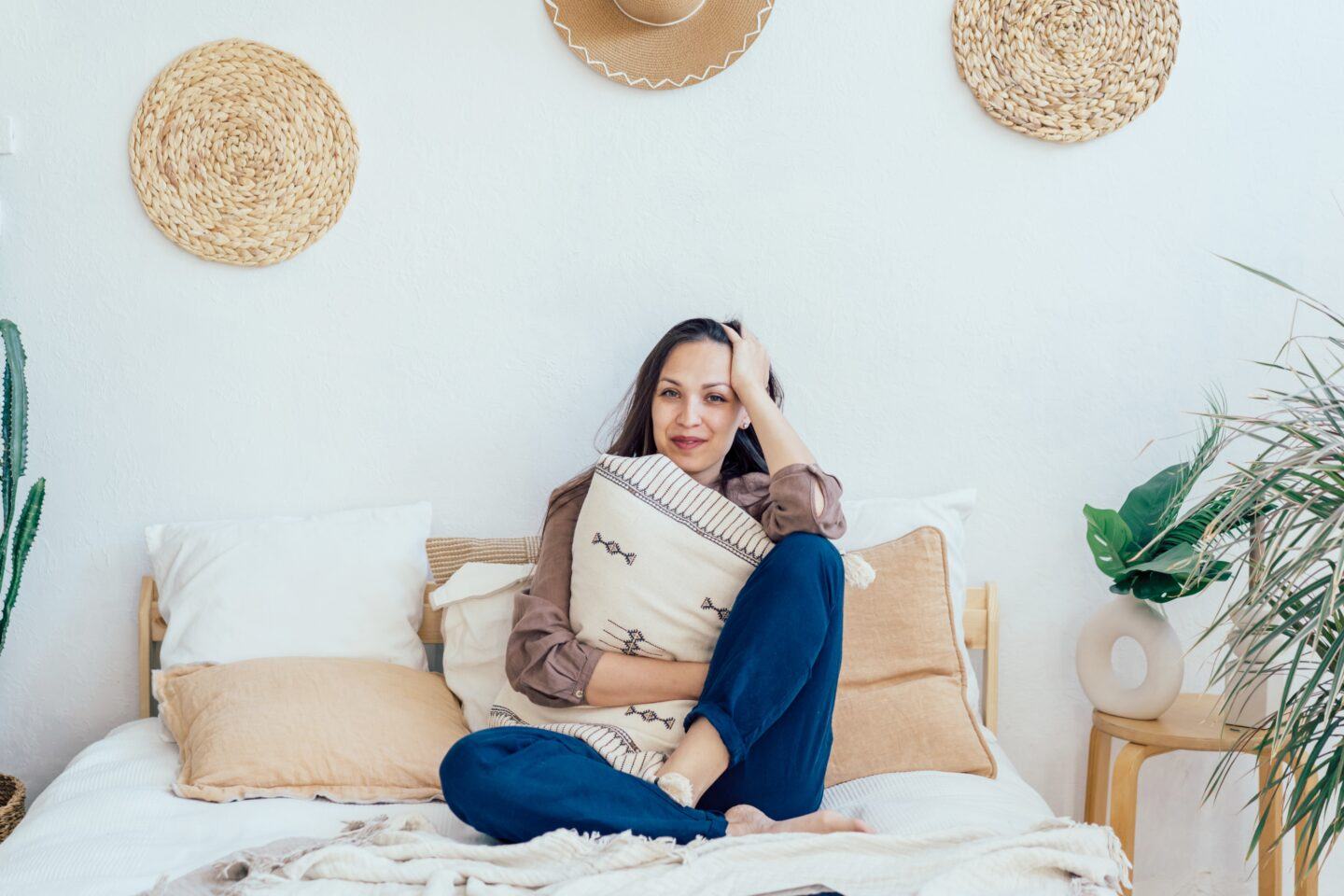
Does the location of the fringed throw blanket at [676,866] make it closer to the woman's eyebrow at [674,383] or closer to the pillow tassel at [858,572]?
the pillow tassel at [858,572]

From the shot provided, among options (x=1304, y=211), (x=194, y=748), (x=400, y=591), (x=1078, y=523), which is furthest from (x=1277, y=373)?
(x=194, y=748)

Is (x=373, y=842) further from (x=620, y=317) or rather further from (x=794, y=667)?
(x=620, y=317)

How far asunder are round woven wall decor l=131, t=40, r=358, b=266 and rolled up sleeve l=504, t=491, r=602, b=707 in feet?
2.87

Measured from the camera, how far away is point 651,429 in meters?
1.96

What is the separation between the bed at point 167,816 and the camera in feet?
4.43

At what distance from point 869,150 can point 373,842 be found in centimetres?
156

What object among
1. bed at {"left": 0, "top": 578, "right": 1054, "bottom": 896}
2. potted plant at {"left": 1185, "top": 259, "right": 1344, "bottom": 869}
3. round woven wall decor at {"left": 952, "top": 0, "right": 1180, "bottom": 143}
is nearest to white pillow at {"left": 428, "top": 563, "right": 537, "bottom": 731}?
bed at {"left": 0, "top": 578, "right": 1054, "bottom": 896}

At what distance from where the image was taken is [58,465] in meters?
2.17

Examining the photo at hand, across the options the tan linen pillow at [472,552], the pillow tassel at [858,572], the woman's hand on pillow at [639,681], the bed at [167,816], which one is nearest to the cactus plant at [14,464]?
the bed at [167,816]

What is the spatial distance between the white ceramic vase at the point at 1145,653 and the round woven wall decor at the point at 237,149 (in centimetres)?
169

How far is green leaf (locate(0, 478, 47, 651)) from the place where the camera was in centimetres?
197

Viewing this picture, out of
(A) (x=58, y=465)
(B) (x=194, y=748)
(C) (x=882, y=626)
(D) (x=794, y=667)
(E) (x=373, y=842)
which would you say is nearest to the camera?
(E) (x=373, y=842)

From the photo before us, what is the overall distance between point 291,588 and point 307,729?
0.34 metres

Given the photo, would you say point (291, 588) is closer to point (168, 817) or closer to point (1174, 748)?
point (168, 817)
